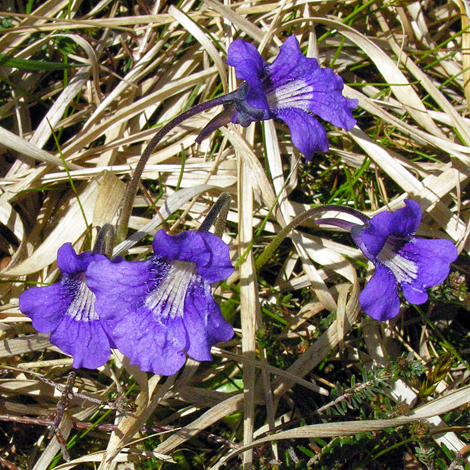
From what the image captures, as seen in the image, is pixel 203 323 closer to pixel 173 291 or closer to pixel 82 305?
pixel 173 291

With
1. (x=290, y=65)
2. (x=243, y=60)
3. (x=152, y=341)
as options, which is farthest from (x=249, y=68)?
(x=152, y=341)

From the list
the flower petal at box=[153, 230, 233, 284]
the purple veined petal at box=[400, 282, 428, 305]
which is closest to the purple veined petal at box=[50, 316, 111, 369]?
the flower petal at box=[153, 230, 233, 284]

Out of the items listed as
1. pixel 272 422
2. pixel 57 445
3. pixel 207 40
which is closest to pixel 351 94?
pixel 207 40

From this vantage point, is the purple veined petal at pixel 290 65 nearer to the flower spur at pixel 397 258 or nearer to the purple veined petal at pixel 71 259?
the flower spur at pixel 397 258

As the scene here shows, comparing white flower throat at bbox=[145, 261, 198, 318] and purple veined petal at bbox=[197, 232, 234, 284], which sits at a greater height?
purple veined petal at bbox=[197, 232, 234, 284]

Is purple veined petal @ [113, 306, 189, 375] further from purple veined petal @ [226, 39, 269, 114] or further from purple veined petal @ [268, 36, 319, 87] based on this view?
purple veined petal @ [268, 36, 319, 87]

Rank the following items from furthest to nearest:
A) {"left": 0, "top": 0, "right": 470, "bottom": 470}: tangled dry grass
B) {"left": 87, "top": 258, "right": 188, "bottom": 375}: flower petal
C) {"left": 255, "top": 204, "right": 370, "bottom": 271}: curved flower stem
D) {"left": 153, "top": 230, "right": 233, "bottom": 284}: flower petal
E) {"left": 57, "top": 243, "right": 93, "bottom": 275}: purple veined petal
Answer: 1. {"left": 0, "top": 0, "right": 470, "bottom": 470}: tangled dry grass
2. {"left": 255, "top": 204, "right": 370, "bottom": 271}: curved flower stem
3. {"left": 57, "top": 243, "right": 93, "bottom": 275}: purple veined petal
4. {"left": 87, "top": 258, "right": 188, "bottom": 375}: flower petal
5. {"left": 153, "top": 230, "right": 233, "bottom": 284}: flower petal

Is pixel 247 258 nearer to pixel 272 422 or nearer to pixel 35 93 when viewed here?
pixel 272 422
